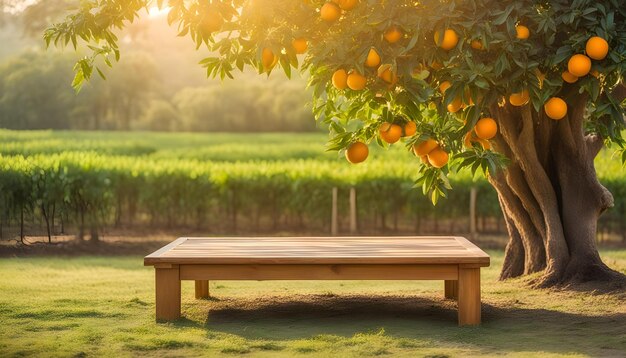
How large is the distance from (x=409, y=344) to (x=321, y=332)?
2.34 feet

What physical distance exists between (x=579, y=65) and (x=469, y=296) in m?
1.78

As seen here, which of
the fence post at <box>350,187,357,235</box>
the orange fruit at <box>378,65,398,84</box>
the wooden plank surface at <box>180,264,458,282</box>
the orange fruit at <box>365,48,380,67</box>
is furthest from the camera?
the fence post at <box>350,187,357,235</box>

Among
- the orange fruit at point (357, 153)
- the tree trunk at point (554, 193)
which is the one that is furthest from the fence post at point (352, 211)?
the orange fruit at point (357, 153)

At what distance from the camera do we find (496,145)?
A: 753 cm

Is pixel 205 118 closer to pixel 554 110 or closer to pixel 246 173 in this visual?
pixel 246 173

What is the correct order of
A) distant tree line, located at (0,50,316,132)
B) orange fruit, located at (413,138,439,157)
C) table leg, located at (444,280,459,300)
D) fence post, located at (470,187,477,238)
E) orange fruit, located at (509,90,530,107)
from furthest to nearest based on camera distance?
1. distant tree line, located at (0,50,316,132)
2. fence post, located at (470,187,477,238)
3. table leg, located at (444,280,459,300)
4. orange fruit, located at (413,138,439,157)
5. orange fruit, located at (509,90,530,107)

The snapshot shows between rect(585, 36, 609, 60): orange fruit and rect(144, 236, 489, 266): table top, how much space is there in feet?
5.05

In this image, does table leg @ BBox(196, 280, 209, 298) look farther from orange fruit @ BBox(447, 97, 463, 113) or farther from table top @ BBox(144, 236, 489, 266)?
orange fruit @ BBox(447, 97, 463, 113)

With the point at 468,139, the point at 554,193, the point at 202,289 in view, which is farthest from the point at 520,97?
the point at 202,289

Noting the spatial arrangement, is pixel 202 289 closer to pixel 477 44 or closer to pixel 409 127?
pixel 409 127

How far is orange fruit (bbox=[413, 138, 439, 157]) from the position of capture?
5.62 metres

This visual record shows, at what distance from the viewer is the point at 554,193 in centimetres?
779

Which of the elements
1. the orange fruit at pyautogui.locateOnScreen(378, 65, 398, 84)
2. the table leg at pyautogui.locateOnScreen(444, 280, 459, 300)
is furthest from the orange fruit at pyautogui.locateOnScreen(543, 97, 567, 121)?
the table leg at pyautogui.locateOnScreen(444, 280, 459, 300)

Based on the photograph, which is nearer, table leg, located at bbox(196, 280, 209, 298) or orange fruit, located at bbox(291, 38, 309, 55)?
orange fruit, located at bbox(291, 38, 309, 55)
